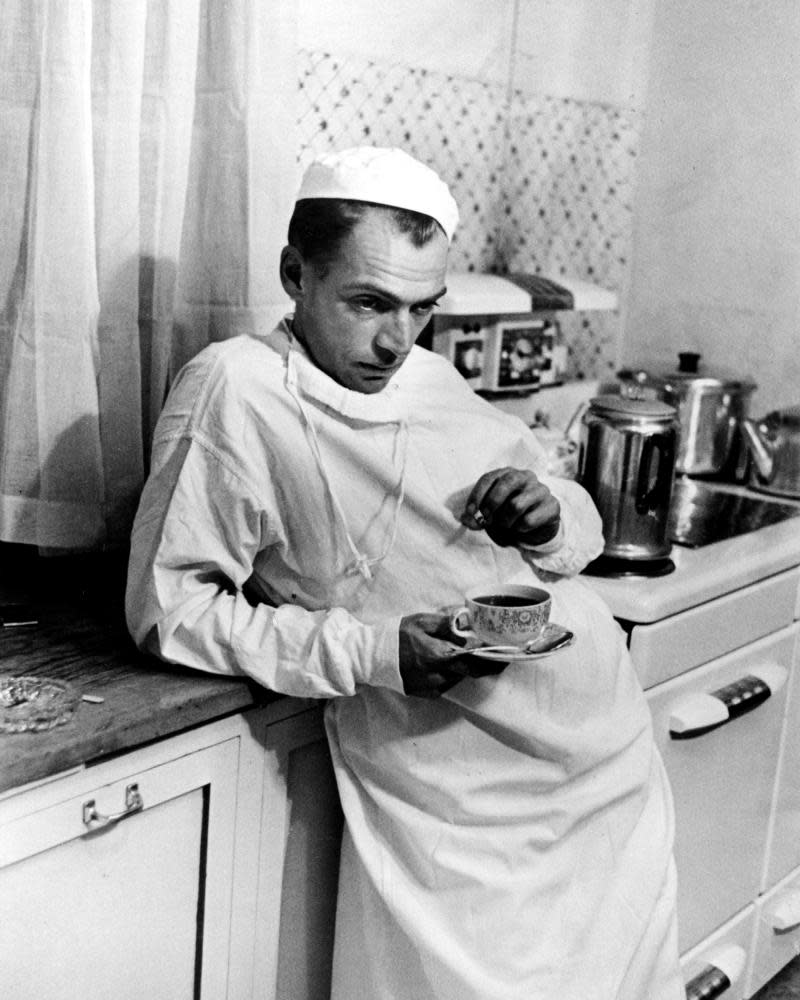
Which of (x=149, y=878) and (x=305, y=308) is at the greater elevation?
(x=305, y=308)

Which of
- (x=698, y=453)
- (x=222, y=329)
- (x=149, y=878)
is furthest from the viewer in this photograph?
(x=698, y=453)

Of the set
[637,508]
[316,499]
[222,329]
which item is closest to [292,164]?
[222,329]

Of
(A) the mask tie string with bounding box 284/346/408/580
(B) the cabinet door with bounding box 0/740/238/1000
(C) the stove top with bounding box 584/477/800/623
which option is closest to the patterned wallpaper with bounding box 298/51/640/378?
(C) the stove top with bounding box 584/477/800/623

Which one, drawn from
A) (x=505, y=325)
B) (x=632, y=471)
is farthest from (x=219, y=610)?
(x=505, y=325)

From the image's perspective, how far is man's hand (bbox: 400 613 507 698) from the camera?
1288 millimetres

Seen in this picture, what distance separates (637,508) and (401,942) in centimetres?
77

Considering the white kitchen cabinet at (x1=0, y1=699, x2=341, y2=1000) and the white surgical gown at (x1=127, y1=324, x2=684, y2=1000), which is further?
the white surgical gown at (x1=127, y1=324, x2=684, y2=1000)

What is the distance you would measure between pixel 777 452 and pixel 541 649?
1.30m

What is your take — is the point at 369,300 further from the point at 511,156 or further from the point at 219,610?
the point at 511,156

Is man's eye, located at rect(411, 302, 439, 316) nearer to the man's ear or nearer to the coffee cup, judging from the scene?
the man's ear

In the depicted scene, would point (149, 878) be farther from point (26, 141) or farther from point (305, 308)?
point (26, 141)

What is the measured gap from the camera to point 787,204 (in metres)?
2.58

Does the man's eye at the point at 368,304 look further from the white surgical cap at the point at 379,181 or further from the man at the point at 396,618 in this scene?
the white surgical cap at the point at 379,181

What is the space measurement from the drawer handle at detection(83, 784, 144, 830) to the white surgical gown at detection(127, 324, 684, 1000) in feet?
0.50
